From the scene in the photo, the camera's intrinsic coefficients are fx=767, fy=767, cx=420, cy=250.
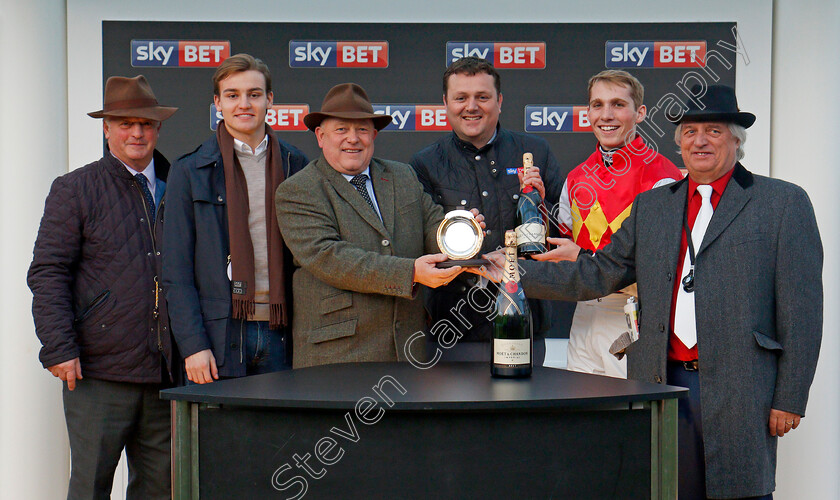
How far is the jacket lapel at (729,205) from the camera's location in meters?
2.36

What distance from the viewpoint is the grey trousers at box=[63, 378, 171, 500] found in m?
2.90

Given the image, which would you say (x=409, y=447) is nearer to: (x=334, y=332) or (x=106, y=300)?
(x=334, y=332)

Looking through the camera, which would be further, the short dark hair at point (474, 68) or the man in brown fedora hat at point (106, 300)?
the short dark hair at point (474, 68)

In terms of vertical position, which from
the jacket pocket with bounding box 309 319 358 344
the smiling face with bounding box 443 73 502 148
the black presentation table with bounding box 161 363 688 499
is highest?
the smiling face with bounding box 443 73 502 148

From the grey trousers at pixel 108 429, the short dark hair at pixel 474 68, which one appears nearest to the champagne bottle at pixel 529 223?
the short dark hair at pixel 474 68

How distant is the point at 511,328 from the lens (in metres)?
2.10

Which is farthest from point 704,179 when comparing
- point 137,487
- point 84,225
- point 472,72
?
point 137,487

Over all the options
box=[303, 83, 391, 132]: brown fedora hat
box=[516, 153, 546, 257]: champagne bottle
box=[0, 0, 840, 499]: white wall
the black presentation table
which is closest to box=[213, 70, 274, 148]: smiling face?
box=[303, 83, 391, 132]: brown fedora hat

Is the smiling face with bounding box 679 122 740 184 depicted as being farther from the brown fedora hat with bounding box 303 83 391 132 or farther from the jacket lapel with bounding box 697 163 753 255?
the brown fedora hat with bounding box 303 83 391 132

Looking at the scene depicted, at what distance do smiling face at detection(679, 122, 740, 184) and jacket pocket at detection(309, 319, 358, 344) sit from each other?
1.23 meters

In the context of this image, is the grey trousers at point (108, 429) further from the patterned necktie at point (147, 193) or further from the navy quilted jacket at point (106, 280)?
the patterned necktie at point (147, 193)

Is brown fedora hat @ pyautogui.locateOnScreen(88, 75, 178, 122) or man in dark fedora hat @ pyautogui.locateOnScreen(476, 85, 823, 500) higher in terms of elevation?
brown fedora hat @ pyautogui.locateOnScreen(88, 75, 178, 122)

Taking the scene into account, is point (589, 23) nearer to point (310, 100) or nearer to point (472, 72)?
point (472, 72)

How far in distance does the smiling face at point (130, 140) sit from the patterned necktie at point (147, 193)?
1.7 inches
